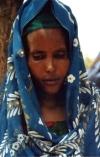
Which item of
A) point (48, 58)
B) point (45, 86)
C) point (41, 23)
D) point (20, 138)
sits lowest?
point (20, 138)

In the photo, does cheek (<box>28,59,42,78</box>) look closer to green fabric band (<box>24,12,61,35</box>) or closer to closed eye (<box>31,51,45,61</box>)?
closed eye (<box>31,51,45,61</box>)

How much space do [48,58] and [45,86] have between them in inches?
5.5

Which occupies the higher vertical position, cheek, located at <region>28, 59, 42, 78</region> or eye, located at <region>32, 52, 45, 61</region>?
eye, located at <region>32, 52, 45, 61</region>

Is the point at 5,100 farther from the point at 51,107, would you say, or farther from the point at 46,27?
the point at 46,27

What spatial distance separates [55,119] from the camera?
2434 millimetres

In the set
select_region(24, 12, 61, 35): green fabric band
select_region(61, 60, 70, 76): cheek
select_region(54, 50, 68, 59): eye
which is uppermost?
select_region(24, 12, 61, 35): green fabric band

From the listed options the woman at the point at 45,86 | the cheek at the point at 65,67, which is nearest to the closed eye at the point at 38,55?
the woman at the point at 45,86

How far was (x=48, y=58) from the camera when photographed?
89.7 inches

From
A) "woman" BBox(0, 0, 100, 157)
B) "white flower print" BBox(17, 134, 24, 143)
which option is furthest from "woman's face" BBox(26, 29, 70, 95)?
"white flower print" BBox(17, 134, 24, 143)

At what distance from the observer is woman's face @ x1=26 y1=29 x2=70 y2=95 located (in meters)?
2.28

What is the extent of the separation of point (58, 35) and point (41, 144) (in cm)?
50

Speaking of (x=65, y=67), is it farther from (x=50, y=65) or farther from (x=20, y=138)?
(x=20, y=138)

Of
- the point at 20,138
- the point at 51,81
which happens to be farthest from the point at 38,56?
the point at 20,138

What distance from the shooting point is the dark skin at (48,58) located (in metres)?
2.28
